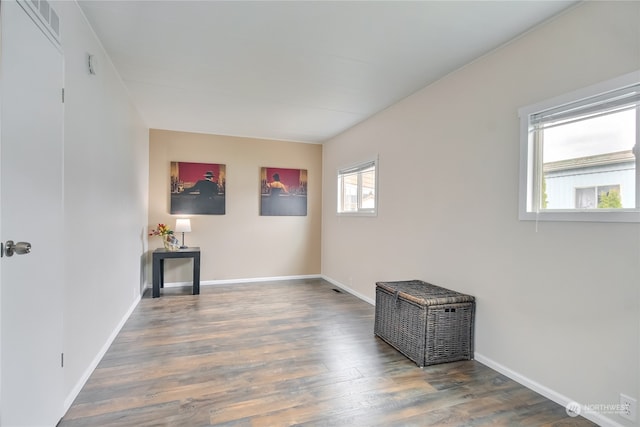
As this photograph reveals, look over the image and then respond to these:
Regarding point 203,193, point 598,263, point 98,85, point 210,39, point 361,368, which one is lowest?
point 361,368

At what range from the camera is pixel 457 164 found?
9.47ft

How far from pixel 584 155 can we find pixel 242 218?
4.71 m

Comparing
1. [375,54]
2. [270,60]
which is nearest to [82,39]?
[270,60]

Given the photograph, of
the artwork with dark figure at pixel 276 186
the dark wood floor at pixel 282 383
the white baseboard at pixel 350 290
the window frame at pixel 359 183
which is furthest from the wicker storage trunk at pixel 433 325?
the artwork with dark figure at pixel 276 186

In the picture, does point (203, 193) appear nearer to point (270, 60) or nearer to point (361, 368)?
point (270, 60)

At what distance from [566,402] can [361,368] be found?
1.35 metres

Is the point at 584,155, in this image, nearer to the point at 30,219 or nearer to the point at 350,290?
the point at 30,219

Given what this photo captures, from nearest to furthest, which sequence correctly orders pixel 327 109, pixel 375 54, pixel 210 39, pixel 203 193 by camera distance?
pixel 210 39 < pixel 375 54 < pixel 327 109 < pixel 203 193

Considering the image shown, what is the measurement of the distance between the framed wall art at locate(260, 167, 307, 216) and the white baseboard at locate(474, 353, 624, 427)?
12.8ft

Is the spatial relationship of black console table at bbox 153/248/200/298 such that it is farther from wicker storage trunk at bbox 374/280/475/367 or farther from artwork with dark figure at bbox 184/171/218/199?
wicker storage trunk at bbox 374/280/475/367

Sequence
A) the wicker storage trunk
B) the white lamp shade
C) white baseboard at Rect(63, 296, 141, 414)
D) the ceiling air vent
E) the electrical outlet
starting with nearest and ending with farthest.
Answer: the ceiling air vent, the electrical outlet, white baseboard at Rect(63, 296, 141, 414), the wicker storage trunk, the white lamp shade

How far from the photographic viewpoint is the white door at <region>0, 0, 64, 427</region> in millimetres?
1321

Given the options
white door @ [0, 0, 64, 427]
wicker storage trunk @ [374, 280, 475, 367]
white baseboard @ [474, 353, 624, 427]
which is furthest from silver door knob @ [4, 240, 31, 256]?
white baseboard @ [474, 353, 624, 427]

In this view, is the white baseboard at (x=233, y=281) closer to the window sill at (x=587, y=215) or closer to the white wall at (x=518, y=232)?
the white wall at (x=518, y=232)
